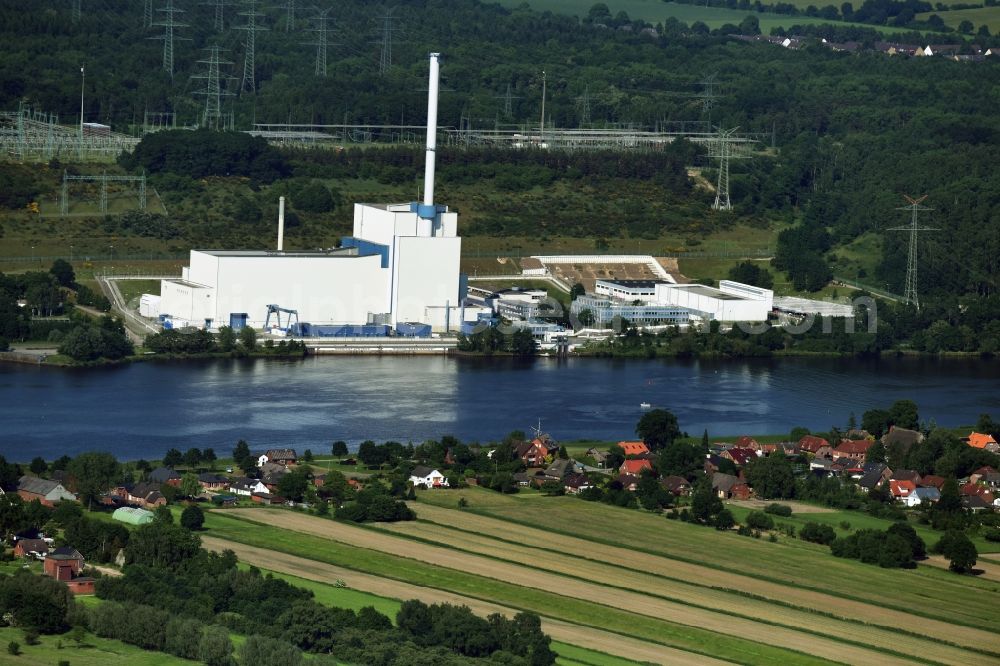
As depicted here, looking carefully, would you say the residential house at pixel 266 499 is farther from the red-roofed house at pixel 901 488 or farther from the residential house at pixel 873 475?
the red-roofed house at pixel 901 488

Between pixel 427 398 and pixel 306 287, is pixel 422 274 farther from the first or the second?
pixel 427 398

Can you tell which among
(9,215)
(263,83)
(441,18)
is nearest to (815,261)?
(9,215)

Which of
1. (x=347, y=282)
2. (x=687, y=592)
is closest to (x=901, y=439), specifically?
(x=687, y=592)

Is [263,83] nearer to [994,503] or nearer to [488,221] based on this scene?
[488,221]

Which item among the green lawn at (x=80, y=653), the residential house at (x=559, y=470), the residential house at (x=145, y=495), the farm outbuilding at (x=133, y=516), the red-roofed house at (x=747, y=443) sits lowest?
the green lawn at (x=80, y=653)

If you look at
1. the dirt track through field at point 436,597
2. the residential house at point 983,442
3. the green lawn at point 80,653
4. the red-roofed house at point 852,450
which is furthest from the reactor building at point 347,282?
the green lawn at point 80,653

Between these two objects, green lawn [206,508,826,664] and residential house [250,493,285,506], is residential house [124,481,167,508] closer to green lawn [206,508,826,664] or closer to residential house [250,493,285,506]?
green lawn [206,508,826,664]
